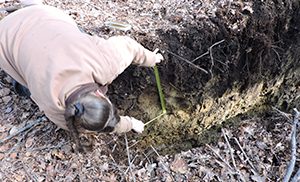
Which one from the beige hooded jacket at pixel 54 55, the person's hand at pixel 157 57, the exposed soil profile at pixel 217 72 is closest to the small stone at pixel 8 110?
the beige hooded jacket at pixel 54 55

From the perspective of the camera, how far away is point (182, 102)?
296cm

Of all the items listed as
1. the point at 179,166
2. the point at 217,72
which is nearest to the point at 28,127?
the point at 179,166

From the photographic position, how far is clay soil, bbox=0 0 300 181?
96.7 inches

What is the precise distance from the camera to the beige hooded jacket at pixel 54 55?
76.6 inches

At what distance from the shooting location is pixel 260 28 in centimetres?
278

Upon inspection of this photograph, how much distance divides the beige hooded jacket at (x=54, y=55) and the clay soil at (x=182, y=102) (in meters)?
0.37

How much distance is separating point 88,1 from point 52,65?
1.12 metres

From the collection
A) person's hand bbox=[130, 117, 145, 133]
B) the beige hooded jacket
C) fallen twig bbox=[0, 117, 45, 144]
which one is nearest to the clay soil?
fallen twig bbox=[0, 117, 45, 144]

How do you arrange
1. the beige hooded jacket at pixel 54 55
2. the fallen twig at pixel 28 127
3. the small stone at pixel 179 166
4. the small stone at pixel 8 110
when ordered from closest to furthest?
the beige hooded jacket at pixel 54 55, the fallen twig at pixel 28 127, the small stone at pixel 8 110, the small stone at pixel 179 166

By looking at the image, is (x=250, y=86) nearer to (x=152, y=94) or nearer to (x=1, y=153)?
(x=152, y=94)

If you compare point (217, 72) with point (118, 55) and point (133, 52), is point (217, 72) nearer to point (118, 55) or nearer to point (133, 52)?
point (133, 52)

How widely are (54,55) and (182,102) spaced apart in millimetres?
1290

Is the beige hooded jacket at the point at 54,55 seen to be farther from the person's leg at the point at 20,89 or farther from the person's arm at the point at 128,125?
the person's arm at the point at 128,125

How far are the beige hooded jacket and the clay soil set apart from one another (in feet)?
1.21
